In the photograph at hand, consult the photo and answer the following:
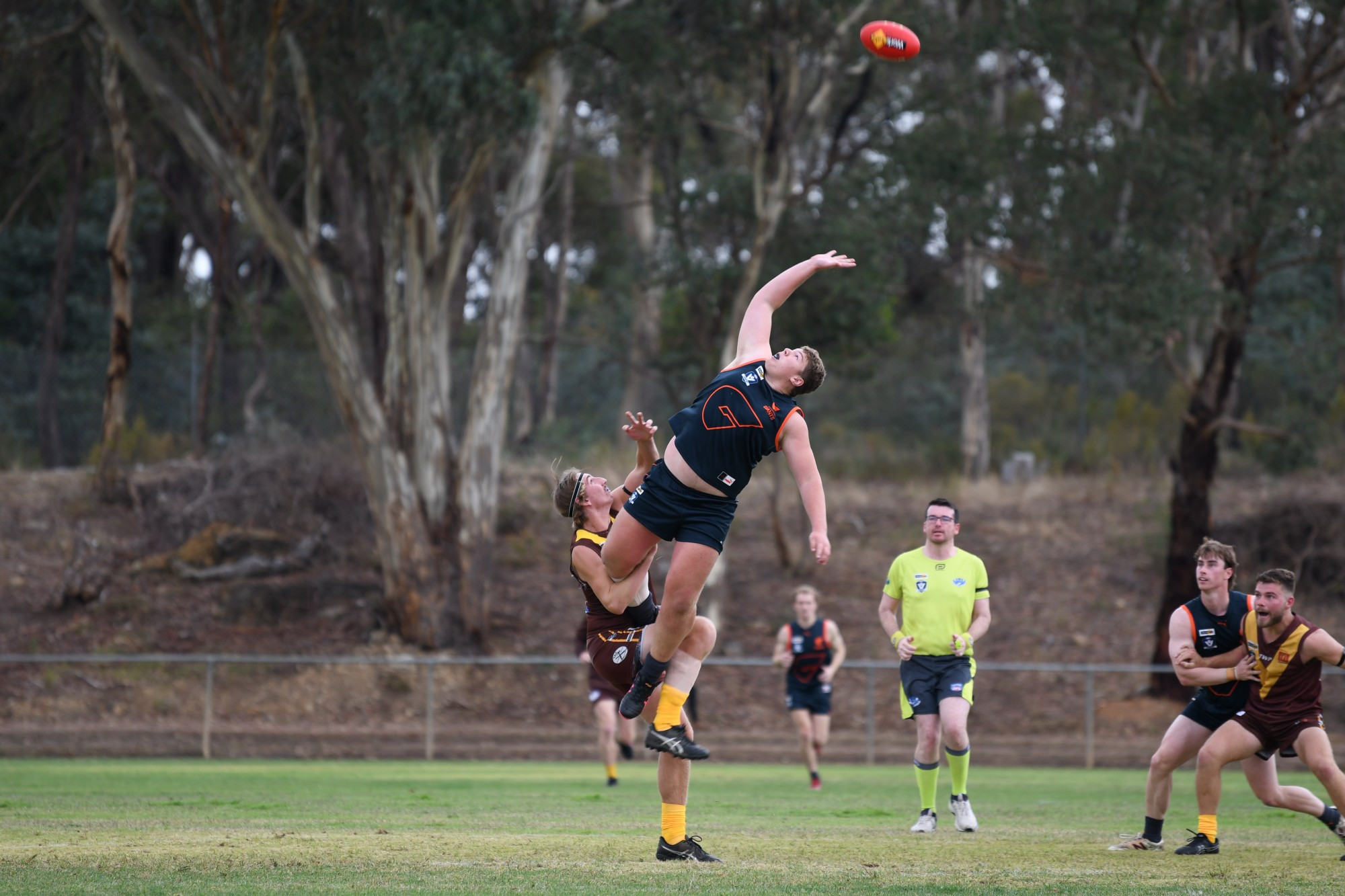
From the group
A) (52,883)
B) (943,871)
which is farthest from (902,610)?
(52,883)

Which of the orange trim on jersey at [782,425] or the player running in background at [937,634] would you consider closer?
the orange trim on jersey at [782,425]

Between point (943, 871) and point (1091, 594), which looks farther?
point (1091, 594)

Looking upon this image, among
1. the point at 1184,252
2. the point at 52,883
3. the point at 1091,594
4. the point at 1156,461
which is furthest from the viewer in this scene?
the point at 1156,461

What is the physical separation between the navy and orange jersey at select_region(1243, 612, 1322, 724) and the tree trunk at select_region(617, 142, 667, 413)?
1889 centimetres

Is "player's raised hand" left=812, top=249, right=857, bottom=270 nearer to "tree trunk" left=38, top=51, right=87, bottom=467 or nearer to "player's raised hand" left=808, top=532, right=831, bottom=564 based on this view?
"player's raised hand" left=808, top=532, right=831, bottom=564

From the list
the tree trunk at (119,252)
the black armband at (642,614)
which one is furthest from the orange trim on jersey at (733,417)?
the tree trunk at (119,252)

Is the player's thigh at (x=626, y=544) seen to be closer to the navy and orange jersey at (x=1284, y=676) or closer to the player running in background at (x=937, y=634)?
the player running in background at (x=937, y=634)

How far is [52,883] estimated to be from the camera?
561 centimetres

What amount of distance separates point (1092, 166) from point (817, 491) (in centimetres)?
1905

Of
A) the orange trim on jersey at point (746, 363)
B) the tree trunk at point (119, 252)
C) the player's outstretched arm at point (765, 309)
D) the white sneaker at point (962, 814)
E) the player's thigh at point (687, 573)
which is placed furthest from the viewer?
the tree trunk at point (119, 252)

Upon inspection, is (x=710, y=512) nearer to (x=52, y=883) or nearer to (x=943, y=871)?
(x=943, y=871)

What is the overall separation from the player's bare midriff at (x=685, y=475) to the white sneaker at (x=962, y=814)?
12.4 feet

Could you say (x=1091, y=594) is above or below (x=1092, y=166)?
below

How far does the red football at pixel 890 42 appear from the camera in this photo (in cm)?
1003
